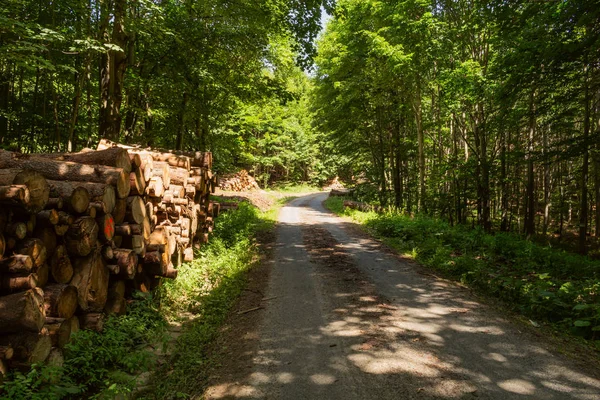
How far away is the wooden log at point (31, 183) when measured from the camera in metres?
3.64

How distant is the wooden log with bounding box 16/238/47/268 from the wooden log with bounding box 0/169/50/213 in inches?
13.7

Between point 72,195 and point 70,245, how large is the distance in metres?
0.62

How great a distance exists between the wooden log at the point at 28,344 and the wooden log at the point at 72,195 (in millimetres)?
1519

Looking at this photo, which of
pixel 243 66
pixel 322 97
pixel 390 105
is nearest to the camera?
pixel 243 66

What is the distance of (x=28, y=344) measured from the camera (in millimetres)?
3285

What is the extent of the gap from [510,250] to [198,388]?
9989 millimetres

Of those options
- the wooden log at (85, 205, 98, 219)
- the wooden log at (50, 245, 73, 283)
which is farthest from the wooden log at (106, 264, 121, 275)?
the wooden log at (85, 205, 98, 219)

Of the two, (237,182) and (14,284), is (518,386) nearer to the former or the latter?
(14,284)

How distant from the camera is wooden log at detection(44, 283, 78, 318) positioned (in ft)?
12.3

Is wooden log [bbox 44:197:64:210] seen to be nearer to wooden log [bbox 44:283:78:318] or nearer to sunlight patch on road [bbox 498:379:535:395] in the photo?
wooden log [bbox 44:283:78:318]

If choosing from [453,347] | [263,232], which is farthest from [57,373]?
[263,232]

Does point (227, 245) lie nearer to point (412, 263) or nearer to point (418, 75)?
point (412, 263)

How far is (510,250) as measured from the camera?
34.0ft

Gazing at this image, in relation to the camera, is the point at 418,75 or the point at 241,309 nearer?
the point at 241,309
